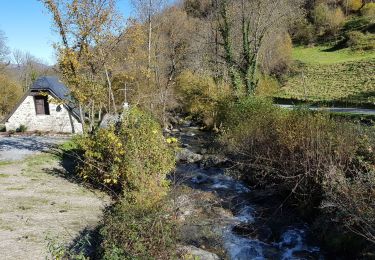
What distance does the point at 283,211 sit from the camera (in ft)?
40.7

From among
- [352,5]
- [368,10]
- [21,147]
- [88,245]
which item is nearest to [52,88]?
[21,147]

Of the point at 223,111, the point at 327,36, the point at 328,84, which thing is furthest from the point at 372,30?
the point at 223,111

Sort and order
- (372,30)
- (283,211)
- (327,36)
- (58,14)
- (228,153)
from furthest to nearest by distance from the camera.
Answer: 1. (327,36)
2. (372,30)
3. (228,153)
4. (58,14)
5. (283,211)

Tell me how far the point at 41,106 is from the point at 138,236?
25.4 meters

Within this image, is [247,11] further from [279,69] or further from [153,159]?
[279,69]

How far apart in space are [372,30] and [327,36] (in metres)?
8.63

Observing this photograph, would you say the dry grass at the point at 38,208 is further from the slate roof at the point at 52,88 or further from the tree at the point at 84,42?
the slate roof at the point at 52,88

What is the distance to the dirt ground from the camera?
9188mm

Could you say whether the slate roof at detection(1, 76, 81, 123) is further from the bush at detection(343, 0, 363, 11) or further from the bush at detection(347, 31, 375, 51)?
the bush at detection(343, 0, 363, 11)

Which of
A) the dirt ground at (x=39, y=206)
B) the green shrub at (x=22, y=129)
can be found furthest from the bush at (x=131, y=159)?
the green shrub at (x=22, y=129)

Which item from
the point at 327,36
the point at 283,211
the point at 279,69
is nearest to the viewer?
the point at 283,211

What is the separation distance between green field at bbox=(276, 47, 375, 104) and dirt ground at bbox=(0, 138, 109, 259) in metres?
21.9

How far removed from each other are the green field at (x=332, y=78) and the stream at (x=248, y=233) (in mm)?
16498

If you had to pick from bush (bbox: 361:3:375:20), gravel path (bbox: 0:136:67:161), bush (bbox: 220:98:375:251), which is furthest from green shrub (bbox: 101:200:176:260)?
bush (bbox: 361:3:375:20)
